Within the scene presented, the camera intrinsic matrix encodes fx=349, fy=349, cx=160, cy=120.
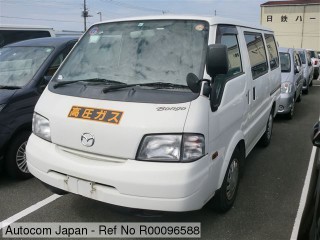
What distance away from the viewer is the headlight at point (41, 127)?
3.16m

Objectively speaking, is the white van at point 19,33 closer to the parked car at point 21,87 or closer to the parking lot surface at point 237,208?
the parked car at point 21,87

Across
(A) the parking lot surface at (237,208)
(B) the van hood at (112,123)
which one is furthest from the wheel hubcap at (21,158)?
(B) the van hood at (112,123)

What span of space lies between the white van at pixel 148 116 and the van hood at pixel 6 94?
0.94 m

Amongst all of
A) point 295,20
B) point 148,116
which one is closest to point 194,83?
point 148,116

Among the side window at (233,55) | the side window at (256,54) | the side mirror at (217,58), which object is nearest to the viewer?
the side mirror at (217,58)

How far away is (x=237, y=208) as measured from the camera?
3.74 m

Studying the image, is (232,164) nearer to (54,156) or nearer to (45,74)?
(54,156)

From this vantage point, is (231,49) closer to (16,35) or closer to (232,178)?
(232,178)

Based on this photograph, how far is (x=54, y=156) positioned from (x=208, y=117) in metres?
1.36

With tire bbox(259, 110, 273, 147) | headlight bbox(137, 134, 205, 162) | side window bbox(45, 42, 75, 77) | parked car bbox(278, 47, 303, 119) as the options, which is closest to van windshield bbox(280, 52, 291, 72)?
parked car bbox(278, 47, 303, 119)

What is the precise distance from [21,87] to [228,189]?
281 centimetres

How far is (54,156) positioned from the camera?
3004 millimetres

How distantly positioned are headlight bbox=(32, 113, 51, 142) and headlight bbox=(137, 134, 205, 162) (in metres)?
0.98

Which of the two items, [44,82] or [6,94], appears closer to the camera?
[6,94]
